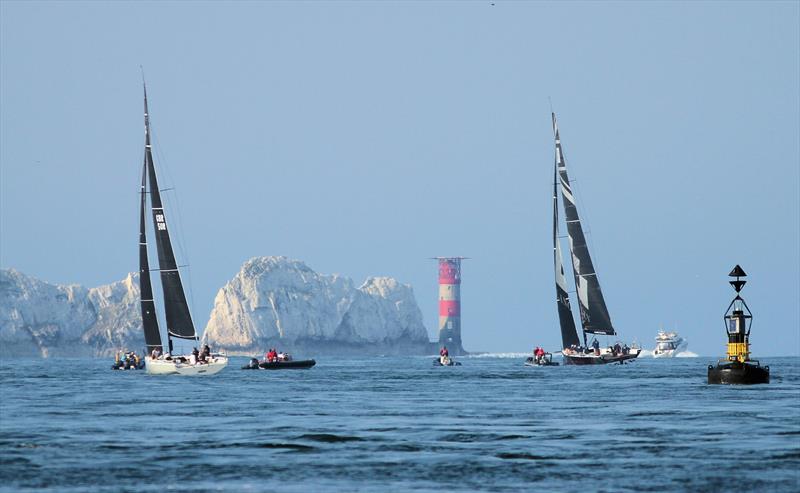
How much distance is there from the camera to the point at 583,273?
124m

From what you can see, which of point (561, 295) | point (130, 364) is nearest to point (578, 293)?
point (561, 295)

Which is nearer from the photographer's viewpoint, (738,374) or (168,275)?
(738,374)

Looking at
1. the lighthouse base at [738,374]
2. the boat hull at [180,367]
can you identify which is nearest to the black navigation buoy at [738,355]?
the lighthouse base at [738,374]

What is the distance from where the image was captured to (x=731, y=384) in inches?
3174

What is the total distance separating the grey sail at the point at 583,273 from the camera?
4875 inches

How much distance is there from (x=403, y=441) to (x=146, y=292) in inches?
2309

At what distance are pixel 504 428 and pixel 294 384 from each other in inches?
1607

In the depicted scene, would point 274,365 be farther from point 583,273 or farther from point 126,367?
point 583,273

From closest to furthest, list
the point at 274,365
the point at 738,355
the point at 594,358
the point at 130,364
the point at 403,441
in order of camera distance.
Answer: the point at 403,441 → the point at 738,355 → the point at 594,358 → the point at 274,365 → the point at 130,364

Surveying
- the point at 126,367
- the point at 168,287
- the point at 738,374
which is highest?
the point at 168,287

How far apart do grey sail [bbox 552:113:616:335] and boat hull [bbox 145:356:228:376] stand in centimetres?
3633

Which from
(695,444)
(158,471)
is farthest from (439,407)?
(158,471)

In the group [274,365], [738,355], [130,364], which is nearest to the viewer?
[738,355]

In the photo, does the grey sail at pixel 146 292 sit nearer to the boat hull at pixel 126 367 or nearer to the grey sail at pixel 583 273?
the boat hull at pixel 126 367
